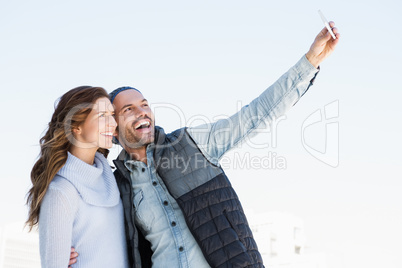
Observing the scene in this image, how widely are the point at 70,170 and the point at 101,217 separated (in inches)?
15.4

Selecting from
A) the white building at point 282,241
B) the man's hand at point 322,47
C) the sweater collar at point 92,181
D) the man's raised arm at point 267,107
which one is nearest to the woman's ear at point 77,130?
the sweater collar at point 92,181

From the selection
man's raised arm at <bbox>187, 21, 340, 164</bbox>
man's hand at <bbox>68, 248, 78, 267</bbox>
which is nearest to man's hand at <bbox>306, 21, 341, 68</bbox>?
man's raised arm at <bbox>187, 21, 340, 164</bbox>

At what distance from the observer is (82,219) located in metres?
3.08

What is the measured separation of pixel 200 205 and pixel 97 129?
95cm

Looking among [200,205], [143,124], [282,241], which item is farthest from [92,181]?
[282,241]

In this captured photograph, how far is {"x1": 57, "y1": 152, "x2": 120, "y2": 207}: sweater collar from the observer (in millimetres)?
3164

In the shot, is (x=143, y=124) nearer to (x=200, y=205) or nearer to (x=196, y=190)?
(x=196, y=190)

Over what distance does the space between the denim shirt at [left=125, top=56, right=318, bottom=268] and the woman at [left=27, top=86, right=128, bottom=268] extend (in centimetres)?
21

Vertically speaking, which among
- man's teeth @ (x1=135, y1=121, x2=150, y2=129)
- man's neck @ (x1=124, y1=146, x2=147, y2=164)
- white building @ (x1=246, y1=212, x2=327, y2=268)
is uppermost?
man's teeth @ (x1=135, y1=121, x2=150, y2=129)

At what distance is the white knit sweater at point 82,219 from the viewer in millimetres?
2881

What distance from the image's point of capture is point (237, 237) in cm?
309

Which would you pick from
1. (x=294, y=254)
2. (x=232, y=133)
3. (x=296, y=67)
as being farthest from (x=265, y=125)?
(x=294, y=254)

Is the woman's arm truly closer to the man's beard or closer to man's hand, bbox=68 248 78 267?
man's hand, bbox=68 248 78 267

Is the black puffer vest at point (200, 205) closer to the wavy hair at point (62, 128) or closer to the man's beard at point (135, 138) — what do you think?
the man's beard at point (135, 138)
